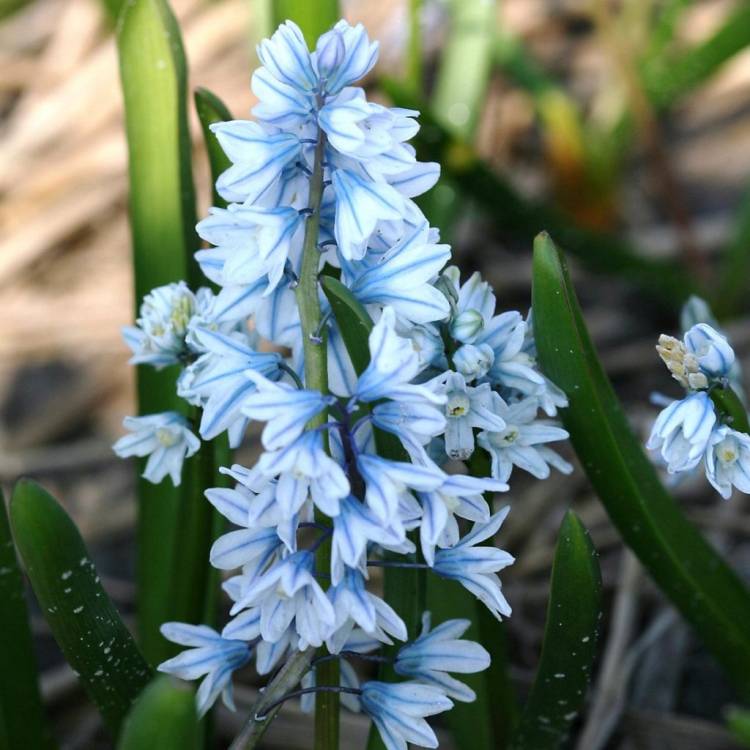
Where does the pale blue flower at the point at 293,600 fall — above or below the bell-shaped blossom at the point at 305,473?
below

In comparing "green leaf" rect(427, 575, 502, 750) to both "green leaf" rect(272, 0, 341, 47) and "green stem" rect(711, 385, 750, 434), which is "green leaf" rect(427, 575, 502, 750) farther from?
"green leaf" rect(272, 0, 341, 47)

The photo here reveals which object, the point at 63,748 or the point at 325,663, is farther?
the point at 63,748

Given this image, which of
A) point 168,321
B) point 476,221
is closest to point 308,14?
point 168,321

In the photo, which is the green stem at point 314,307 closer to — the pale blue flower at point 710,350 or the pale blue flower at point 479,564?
the pale blue flower at point 479,564

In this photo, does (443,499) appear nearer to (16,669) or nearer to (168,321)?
(168,321)

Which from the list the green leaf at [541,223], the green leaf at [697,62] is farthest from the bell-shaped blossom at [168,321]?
the green leaf at [697,62]

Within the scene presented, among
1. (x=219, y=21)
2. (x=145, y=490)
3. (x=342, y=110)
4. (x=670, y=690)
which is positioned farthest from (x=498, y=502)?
(x=219, y=21)

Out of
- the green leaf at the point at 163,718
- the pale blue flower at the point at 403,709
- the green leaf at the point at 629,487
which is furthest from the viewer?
the green leaf at the point at 629,487

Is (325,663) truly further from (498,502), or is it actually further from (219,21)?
(219,21)
